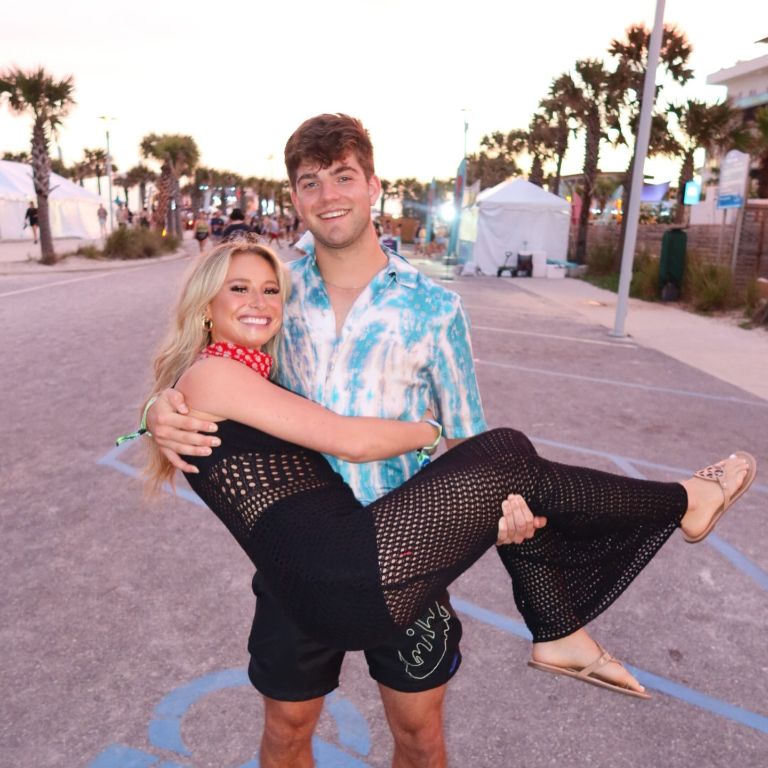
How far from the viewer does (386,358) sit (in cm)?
213

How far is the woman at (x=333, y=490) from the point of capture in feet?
5.65

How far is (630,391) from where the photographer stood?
8.71 metres

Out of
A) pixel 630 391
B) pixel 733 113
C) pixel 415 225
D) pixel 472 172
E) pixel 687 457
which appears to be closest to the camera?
pixel 687 457

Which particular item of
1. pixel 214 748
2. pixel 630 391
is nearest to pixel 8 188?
pixel 630 391

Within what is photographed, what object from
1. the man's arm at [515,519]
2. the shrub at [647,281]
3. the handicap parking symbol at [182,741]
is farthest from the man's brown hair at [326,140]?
the shrub at [647,281]

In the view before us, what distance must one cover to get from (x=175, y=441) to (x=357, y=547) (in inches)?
21.9

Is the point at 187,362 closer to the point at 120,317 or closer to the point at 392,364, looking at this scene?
the point at 392,364

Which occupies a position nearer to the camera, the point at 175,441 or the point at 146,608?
the point at 175,441

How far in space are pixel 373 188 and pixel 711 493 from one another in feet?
4.69

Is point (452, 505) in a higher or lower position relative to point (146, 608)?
higher

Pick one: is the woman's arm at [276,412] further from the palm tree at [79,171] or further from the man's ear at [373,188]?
the palm tree at [79,171]

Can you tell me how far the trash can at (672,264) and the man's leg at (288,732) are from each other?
60.3ft

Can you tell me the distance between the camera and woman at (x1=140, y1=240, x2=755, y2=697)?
5.65 feet

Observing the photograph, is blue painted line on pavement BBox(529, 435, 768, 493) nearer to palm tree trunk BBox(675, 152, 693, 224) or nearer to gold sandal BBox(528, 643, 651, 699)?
gold sandal BBox(528, 643, 651, 699)
